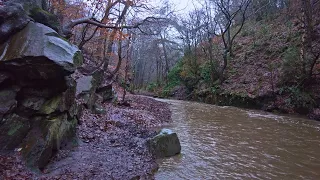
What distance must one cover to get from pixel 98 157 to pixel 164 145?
1887 millimetres

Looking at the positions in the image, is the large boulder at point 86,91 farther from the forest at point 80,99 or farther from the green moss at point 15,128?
the green moss at point 15,128

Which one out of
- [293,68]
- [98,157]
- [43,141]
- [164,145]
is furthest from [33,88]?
[293,68]

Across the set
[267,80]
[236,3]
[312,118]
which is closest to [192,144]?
[312,118]

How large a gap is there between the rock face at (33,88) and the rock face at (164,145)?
251 cm

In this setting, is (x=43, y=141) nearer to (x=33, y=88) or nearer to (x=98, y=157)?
(x=33, y=88)

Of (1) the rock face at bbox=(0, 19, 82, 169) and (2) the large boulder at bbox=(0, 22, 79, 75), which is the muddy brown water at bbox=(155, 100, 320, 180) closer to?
(1) the rock face at bbox=(0, 19, 82, 169)

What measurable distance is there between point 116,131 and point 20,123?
3.71 metres

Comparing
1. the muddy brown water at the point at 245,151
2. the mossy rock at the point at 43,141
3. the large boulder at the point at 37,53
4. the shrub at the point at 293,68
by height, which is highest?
the shrub at the point at 293,68

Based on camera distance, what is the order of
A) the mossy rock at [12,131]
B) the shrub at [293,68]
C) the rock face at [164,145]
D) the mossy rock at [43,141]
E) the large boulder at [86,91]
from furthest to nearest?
the shrub at [293,68]
the large boulder at [86,91]
the rock face at [164,145]
the mossy rock at [43,141]
the mossy rock at [12,131]

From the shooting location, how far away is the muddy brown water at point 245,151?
18.5ft

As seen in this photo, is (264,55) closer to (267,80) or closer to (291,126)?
(267,80)

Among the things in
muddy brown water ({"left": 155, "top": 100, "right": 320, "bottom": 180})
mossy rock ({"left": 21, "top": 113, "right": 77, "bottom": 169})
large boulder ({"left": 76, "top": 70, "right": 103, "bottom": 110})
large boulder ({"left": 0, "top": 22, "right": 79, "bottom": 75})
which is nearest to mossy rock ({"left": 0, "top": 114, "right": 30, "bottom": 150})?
mossy rock ({"left": 21, "top": 113, "right": 77, "bottom": 169})

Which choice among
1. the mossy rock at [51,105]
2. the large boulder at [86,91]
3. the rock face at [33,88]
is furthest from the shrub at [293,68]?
the mossy rock at [51,105]

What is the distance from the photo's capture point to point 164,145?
6.79 metres
